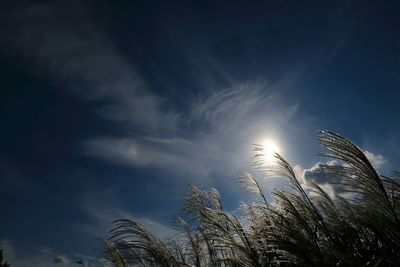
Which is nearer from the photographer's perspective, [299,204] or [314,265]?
[314,265]

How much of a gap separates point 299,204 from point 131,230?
2.01 m

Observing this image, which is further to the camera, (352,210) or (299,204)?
(299,204)

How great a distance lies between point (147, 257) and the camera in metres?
4.39

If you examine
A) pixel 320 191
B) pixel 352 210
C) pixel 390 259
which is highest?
pixel 320 191

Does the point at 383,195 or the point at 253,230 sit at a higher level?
the point at 253,230

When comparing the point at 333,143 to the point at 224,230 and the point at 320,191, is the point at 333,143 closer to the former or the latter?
the point at 224,230

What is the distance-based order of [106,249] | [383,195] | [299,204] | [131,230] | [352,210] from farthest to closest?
[106,249]
[131,230]
[299,204]
[352,210]
[383,195]

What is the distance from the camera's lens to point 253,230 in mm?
4277

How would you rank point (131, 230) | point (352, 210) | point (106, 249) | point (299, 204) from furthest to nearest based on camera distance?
1. point (106, 249)
2. point (131, 230)
3. point (299, 204)
4. point (352, 210)

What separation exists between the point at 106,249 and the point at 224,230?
327 cm

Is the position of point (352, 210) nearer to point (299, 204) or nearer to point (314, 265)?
point (299, 204)

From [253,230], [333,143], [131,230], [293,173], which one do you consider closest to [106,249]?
[131,230]

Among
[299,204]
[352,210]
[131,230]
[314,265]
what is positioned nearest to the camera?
[314,265]

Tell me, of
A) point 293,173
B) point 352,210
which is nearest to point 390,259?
point 352,210
